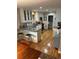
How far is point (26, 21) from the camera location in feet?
27.9
